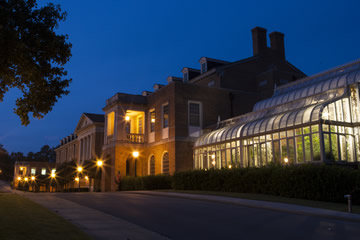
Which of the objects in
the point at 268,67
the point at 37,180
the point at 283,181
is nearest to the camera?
the point at 283,181

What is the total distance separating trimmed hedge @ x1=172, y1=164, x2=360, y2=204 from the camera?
740 inches

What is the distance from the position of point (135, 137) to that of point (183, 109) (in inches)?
322

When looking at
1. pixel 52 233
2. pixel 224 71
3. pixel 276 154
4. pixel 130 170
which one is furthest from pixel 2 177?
pixel 52 233

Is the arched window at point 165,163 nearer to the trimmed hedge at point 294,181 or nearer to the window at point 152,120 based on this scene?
the window at point 152,120

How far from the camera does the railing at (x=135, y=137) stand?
4328 cm

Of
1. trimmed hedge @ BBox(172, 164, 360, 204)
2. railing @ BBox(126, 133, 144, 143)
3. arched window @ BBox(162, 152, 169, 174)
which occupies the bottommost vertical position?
trimmed hedge @ BBox(172, 164, 360, 204)

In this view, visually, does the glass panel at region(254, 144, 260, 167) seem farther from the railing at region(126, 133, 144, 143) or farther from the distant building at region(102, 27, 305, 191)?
the railing at region(126, 133, 144, 143)

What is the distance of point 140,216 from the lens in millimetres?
13641

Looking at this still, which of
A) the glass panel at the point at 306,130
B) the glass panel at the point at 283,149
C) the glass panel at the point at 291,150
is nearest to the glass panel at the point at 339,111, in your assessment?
the glass panel at the point at 306,130

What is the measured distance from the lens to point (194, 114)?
39562mm

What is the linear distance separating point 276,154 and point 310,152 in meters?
3.15

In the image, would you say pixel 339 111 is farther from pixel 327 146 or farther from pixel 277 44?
pixel 277 44

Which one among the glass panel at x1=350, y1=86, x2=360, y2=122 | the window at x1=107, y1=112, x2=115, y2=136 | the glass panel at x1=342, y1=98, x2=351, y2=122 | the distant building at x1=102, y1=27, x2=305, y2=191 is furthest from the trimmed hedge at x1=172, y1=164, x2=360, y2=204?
the window at x1=107, y1=112, x2=115, y2=136

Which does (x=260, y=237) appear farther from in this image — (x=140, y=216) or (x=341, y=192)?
(x=341, y=192)
